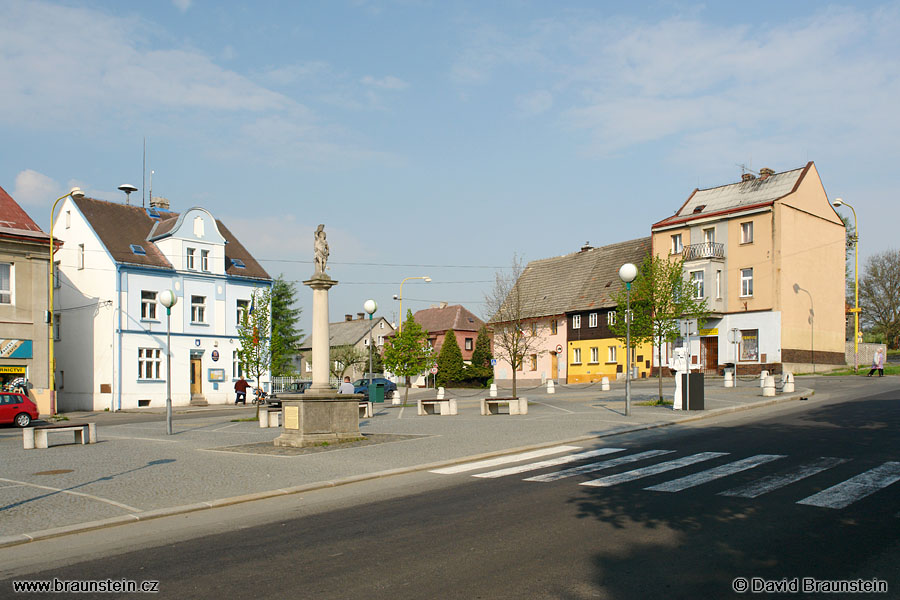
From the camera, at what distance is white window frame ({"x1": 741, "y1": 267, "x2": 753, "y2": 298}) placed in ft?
150

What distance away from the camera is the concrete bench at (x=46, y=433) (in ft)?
58.5

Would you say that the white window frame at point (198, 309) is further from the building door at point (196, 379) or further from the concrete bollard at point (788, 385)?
the concrete bollard at point (788, 385)

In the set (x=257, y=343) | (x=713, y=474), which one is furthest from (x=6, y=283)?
(x=713, y=474)

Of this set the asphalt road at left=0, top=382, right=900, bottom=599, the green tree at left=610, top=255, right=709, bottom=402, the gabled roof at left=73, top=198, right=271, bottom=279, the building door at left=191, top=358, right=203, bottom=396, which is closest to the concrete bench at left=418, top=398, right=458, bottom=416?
the green tree at left=610, top=255, right=709, bottom=402

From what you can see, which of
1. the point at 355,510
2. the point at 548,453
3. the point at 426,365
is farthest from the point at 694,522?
the point at 426,365

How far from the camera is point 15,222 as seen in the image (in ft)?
116

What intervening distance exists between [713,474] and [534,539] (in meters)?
4.77

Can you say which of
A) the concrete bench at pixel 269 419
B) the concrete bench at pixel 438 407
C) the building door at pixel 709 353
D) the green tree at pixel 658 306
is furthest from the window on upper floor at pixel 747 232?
the concrete bench at pixel 269 419

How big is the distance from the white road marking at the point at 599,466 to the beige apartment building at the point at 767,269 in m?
30.9

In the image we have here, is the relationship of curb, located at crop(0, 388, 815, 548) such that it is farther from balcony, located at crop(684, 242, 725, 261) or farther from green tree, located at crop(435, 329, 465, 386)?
green tree, located at crop(435, 329, 465, 386)

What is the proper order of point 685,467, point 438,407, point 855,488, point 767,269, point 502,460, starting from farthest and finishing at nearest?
point 767,269 → point 438,407 → point 502,460 → point 685,467 → point 855,488

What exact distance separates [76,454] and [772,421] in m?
16.8

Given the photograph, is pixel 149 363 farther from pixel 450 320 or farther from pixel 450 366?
pixel 450 320

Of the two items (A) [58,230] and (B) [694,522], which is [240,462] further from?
(A) [58,230]
